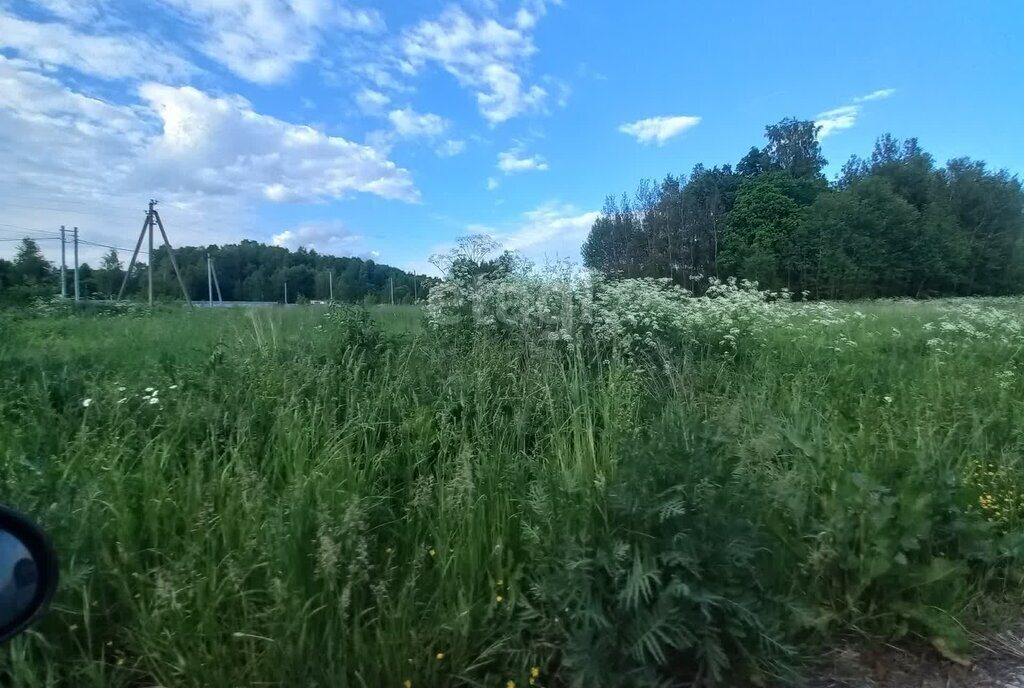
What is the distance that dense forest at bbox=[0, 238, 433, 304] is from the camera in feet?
38.1

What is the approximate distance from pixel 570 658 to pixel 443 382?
2883 mm

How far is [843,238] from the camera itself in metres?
31.2

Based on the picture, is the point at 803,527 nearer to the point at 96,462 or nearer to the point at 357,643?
the point at 357,643

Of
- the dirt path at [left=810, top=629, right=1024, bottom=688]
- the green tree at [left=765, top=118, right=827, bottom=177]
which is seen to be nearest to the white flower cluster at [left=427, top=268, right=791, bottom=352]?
the dirt path at [left=810, top=629, right=1024, bottom=688]

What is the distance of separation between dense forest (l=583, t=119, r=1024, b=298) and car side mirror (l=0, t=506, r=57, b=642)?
26947 mm

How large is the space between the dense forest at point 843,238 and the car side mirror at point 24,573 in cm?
2695

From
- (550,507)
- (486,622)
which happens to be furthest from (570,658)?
(550,507)

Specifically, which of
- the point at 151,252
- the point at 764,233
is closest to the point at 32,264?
the point at 151,252

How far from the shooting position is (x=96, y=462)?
12.3 ft

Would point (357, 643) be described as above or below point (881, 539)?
below

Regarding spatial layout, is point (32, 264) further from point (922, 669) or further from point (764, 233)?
point (764, 233)

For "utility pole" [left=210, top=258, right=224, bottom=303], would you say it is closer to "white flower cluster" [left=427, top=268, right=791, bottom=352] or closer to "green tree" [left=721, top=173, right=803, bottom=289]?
"white flower cluster" [left=427, top=268, right=791, bottom=352]

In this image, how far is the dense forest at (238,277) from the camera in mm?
11625

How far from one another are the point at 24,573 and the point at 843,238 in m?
34.4
